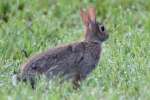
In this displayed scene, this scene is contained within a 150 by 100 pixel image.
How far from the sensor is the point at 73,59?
23.4 feet

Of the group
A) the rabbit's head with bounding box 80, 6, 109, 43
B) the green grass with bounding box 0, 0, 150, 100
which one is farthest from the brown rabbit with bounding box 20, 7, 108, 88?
the green grass with bounding box 0, 0, 150, 100

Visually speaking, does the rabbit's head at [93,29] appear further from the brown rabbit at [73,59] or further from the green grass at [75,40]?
the green grass at [75,40]

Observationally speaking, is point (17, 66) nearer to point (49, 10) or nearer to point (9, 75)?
point (9, 75)

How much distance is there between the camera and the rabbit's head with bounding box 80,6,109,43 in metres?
7.58

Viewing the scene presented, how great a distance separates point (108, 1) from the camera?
10.7 metres

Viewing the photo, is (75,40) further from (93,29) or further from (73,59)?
(73,59)

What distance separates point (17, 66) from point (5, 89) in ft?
3.92

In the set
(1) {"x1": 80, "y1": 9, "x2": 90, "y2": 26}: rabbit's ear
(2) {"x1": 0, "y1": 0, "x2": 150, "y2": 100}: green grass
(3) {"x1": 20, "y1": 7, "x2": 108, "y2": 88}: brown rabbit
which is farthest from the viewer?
(1) {"x1": 80, "y1": 9, "x2": 90, "y2": 26}: rabbit's ear

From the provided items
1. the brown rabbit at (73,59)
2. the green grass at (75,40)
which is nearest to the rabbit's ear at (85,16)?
the brown rabbit at (73,59)

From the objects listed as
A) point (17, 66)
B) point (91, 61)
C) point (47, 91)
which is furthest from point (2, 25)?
point (47, 91)

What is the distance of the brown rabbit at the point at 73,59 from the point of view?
22.6 ft

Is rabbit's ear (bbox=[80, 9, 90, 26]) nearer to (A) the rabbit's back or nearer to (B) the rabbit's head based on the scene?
(B) the rabbit's head

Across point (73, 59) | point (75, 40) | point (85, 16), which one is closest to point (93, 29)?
point (85, 16)

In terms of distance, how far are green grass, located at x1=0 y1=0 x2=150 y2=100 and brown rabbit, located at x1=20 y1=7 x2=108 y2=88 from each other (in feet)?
0.46
